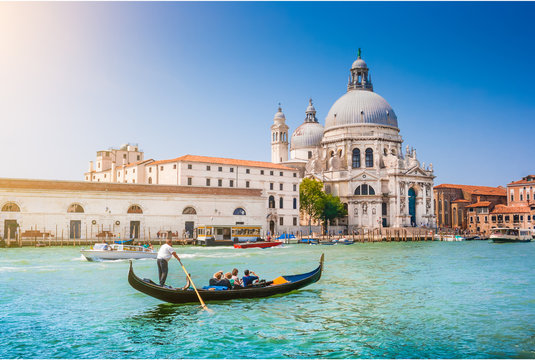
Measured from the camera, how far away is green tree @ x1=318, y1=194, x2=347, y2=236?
6261 cm

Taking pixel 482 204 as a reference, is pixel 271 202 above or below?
below

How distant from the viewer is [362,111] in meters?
72.0

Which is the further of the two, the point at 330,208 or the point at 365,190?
the point at 365,190

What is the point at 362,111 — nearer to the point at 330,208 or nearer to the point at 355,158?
the point at 355,158

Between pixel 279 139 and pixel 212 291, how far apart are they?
6815 cm

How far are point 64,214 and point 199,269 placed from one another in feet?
67.2

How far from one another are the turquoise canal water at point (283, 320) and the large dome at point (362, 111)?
5197 centimetres

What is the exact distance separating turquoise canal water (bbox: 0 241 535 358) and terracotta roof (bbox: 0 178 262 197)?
1869 centimetres

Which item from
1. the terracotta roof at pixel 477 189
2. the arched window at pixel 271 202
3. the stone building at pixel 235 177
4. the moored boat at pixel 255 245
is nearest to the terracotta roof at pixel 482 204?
the terracotta roof at pixel 477 189

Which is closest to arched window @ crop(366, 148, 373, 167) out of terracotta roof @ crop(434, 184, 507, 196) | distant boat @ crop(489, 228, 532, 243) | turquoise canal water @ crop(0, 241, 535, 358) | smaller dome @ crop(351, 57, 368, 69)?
smaller dome @ crop(351, 57, 368, 69)

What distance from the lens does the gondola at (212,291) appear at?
→ 1358cm

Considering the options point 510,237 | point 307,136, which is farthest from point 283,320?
point 307,136

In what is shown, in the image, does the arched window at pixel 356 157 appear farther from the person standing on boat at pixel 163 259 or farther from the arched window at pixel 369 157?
the person standing on boat at pixel 163 259

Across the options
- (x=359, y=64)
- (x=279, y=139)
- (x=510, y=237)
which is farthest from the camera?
(x=279, y=139)
